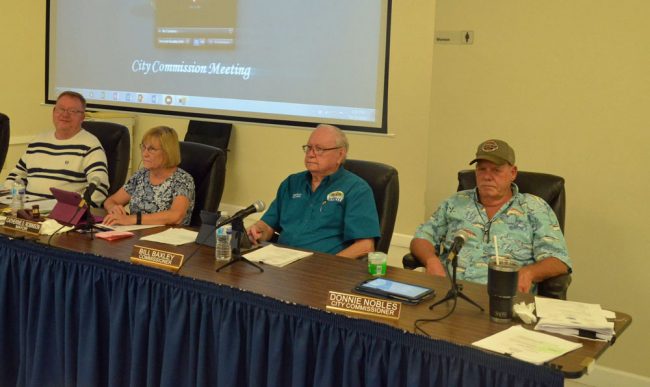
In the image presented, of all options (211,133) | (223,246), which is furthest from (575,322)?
(211,133)

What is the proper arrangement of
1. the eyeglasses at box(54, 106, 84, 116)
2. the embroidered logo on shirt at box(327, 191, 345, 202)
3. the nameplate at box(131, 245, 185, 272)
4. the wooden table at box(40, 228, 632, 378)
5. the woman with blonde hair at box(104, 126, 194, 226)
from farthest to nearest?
the eyeglasses at box(54, 106, 84, 116)
the woman with blonde hair at box(104, 126, 194, 226)
the embroidered logo on shirt at box(327, 191, 345, 202)
the nameplate at box(131, 245, 185, 272)
the wooden table at box(40, 228, 632, 378)

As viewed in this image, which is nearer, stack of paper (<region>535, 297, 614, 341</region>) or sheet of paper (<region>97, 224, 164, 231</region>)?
stack of paper (<region>535, 297, 614, 341</region>)

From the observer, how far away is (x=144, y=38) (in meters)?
4.45

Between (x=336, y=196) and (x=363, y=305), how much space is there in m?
1.06

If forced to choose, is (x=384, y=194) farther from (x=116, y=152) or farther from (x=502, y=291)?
(x=116, y=152)

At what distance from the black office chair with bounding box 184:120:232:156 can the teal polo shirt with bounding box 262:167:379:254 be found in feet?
8.00

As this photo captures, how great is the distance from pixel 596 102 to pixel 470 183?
2.34 feet

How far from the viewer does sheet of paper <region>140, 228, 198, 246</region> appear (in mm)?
2758

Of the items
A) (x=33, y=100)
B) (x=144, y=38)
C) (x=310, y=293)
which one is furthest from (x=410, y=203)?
(x=33, y=100)

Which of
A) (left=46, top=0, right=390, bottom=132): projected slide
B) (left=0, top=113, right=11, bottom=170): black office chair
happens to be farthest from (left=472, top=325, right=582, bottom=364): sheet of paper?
(left=0, top=113, right=11, bottom=170): black office chair

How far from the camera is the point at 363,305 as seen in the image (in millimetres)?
2025

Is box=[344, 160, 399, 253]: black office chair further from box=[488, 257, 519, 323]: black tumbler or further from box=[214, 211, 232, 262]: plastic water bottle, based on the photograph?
box=[488, 257, 519, 323]: black tumbler

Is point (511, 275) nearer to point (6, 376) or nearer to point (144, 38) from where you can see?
point (6, 376)

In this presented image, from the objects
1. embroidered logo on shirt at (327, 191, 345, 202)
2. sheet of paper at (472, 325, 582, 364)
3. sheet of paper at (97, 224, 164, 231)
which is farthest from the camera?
embroidered logo on shirt at (327, 191, 345, 202)
